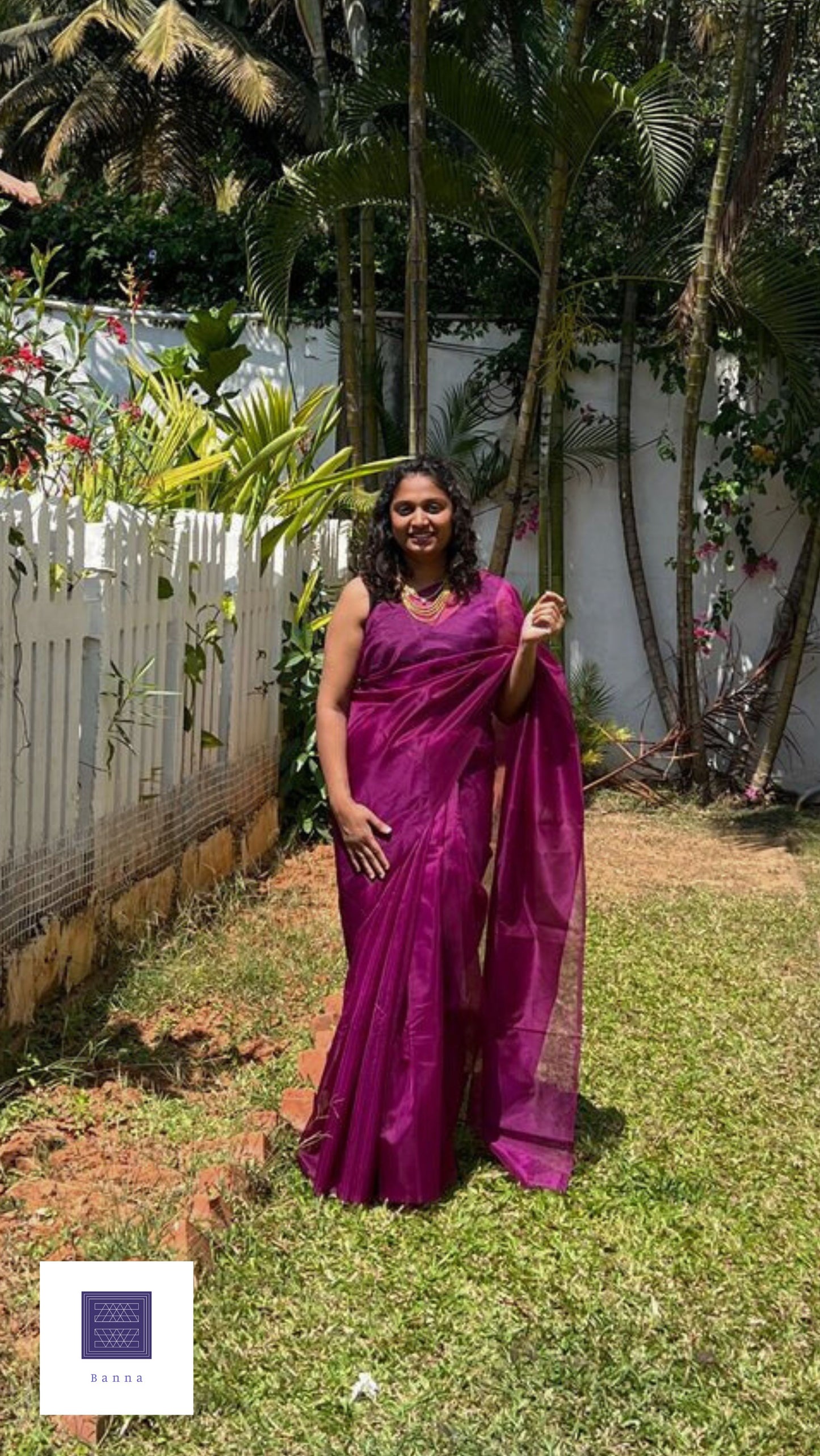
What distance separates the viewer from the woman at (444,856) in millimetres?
3625

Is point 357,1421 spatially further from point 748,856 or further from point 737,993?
point 748,856

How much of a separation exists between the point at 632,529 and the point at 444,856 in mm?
6408

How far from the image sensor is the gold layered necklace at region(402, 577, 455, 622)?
152 inches

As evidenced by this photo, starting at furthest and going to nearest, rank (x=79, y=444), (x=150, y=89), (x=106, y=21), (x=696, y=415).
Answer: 1. (x=150, y=89)
2. (x=106, y=21)
3. (x=696, y=415)
4. (x=79, y=444)

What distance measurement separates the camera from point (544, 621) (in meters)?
3.73

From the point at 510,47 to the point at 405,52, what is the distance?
3824 mm

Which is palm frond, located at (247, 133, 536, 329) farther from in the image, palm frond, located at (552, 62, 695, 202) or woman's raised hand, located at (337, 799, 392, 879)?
woman's raised hand, located at (337, 799, 392, 879)

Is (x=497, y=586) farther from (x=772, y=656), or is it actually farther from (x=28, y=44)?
(x=28, y=44)

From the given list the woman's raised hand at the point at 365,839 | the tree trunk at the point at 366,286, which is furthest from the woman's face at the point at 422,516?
the tree trunk at the point at 366,286

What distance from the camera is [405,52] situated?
8703 millimetres

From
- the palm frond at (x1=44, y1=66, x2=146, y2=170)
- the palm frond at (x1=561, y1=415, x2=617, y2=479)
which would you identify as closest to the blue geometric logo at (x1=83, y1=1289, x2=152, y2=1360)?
the palm frond at (x1=561, y1=415, x2=617, y2=479)

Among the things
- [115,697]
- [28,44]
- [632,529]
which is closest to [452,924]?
A: [115,697]

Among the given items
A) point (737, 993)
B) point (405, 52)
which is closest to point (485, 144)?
point (405, 52)

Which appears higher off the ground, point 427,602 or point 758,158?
point 758,158
